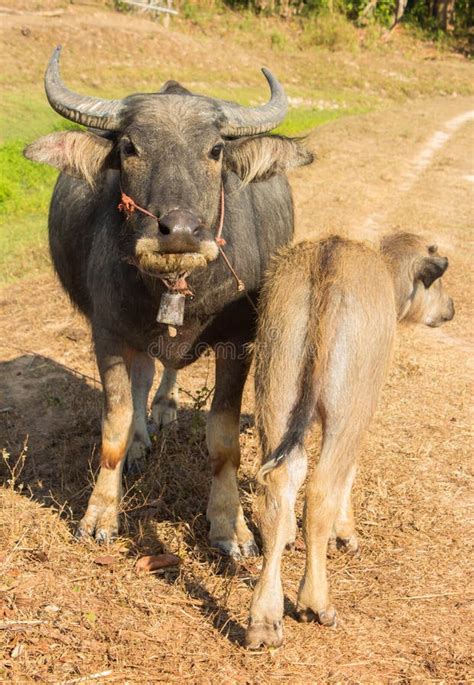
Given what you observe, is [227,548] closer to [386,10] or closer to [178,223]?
[178,223]

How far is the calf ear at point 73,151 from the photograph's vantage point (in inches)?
152

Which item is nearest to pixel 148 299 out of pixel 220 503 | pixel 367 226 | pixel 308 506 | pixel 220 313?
pixel 220 313

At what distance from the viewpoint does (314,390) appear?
3229 millimetres

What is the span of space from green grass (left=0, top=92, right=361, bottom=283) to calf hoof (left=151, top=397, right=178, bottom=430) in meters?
3.10

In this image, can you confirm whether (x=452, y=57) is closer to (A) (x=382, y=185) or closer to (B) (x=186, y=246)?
(A) (x=382, y=185)

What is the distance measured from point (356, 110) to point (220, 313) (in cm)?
1941

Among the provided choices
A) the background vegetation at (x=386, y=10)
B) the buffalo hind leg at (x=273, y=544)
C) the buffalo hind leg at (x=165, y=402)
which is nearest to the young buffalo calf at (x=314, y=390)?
the buffalo hind leg at (x=273, y=544)

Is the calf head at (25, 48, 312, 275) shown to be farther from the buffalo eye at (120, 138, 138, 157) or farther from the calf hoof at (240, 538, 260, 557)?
the calf hoof at (240, 538, 260, 557)

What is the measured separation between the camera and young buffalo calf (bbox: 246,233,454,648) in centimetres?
318

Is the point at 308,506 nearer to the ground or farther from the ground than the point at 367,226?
farther from the ground

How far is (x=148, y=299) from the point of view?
397cm

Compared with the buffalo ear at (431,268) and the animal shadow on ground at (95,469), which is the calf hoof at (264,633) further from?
the buffalo ear at (431,268)

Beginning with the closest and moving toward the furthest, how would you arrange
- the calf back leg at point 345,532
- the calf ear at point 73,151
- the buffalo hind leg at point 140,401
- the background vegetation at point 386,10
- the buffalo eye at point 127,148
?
the buffalo eye at point 127,148 < the calf ear at point 73,151 < the calf back leg at point 345,532 < the buffalo hind leg at point 140,401 < the background vegetation at point 386,10

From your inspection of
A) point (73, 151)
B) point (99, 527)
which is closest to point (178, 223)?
point (73, 151)
